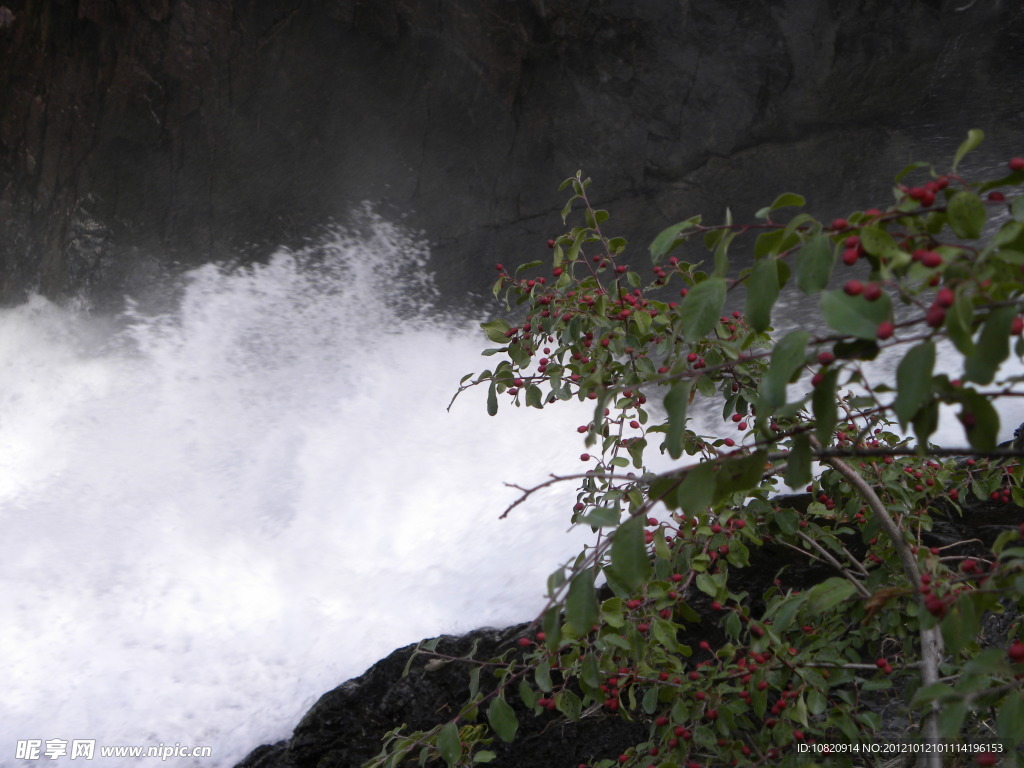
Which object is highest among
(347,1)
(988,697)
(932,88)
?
(347,1)

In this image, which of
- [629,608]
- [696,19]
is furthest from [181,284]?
[629,608]

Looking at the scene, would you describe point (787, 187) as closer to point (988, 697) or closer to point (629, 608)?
point (629, 608)

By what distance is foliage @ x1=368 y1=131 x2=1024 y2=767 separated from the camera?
555 mm

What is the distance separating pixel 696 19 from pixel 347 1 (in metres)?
1.61

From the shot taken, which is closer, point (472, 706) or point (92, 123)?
point (472, 706)

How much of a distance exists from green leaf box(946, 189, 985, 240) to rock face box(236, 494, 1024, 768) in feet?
4.00

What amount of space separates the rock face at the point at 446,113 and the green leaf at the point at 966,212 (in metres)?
3.35

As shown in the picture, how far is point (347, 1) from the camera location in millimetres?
3785

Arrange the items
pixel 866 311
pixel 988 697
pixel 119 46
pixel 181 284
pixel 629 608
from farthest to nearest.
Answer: pixel 181 284 → pixel 119 46 → pixel 629 608 → pixel 988 697 → pixel 866 311

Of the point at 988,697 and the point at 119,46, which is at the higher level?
the point at 119,46

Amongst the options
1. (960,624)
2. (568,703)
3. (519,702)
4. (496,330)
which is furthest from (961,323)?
(519,702)

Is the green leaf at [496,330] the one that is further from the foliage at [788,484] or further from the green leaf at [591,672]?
the green leaf at [591,672]

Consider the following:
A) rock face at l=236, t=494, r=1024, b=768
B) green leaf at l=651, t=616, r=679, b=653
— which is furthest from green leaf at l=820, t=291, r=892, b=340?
rock face at l=236, t=494, r=1024, b=768

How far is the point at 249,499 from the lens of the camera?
10.6ft
